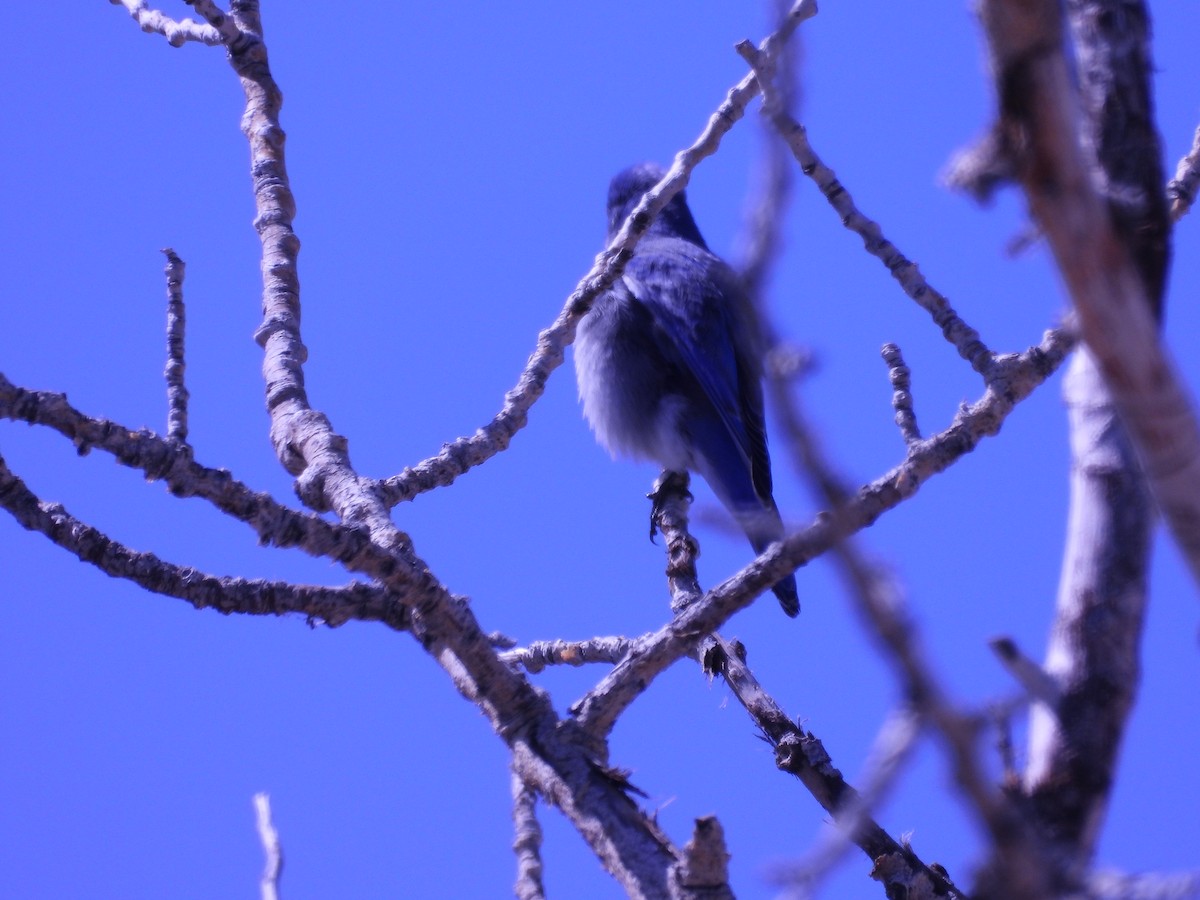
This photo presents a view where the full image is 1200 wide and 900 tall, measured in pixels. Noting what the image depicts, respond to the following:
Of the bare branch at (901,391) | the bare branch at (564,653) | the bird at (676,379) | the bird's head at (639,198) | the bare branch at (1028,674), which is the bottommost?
the bare branch at (1028,674)

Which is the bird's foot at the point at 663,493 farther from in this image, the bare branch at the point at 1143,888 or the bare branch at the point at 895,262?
the bare branch at the point at 1143,888

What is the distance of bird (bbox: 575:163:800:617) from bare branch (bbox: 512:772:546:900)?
3017 millimetres

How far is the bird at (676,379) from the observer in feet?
16.9

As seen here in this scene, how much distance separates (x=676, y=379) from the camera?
5465 millimetres

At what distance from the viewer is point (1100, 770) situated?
127 cm

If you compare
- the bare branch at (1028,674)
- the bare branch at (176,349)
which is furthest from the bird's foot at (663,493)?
the bare branch at (1028,674)

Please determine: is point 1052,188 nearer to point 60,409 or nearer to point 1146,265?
point 1146,265

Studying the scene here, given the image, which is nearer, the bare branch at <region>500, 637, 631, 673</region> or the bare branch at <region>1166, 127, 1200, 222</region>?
the bare branch at <region>1166, 127, 1200, 222</region>

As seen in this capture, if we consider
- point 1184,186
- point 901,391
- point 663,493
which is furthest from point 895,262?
point 663,493

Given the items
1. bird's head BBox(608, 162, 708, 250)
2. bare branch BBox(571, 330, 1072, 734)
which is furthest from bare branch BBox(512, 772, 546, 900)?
bird's head BBox(608, 162, 708, 250)

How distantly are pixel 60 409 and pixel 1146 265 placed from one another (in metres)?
1.39

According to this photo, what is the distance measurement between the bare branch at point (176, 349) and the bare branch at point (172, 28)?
2.31 feet

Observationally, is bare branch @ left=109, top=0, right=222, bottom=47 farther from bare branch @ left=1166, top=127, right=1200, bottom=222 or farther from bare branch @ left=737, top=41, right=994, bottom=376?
bare branch @ left=1166, top=127, right=1200, bottom=222

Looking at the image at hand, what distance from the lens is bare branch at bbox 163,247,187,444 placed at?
6.63 feet
